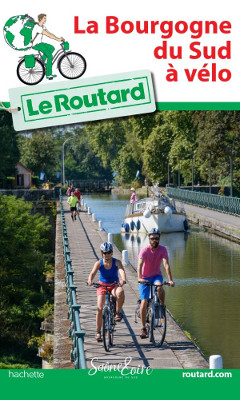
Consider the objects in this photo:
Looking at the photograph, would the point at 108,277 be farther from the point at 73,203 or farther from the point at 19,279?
the point at 73,203

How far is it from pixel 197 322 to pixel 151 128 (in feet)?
192

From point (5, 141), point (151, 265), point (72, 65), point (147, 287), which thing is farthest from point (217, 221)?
point (72, 65)

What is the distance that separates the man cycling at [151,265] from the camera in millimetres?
11750

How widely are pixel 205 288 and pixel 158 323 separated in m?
13.8

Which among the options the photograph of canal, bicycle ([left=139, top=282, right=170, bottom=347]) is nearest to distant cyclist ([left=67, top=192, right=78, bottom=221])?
the photograph of canal

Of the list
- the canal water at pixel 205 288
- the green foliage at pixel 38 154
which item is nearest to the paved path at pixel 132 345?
the canal water at pixel 205 288

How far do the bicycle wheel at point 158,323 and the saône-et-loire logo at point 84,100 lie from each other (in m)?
3.27

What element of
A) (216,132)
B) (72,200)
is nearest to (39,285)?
(72,200)

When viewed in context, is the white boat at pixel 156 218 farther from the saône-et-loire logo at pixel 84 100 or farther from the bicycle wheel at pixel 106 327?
the saône-et-loire logo at pixel 84 100

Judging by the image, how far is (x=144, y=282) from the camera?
12.0 metres

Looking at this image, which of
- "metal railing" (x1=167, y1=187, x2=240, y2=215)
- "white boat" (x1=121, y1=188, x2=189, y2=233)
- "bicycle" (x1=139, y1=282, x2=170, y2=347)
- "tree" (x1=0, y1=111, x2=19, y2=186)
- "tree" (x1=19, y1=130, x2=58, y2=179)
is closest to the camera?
"bicycle" (x1=139, y1=282, x2=170, y2=347)

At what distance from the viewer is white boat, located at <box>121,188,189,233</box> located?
45844 millimetres

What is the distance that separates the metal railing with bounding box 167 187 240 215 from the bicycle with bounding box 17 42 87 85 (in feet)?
107

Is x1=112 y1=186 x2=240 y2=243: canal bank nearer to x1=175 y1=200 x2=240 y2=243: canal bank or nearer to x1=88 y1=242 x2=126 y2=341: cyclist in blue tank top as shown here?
x1=175 y1=200 x2=240 y2=243: canal bank
